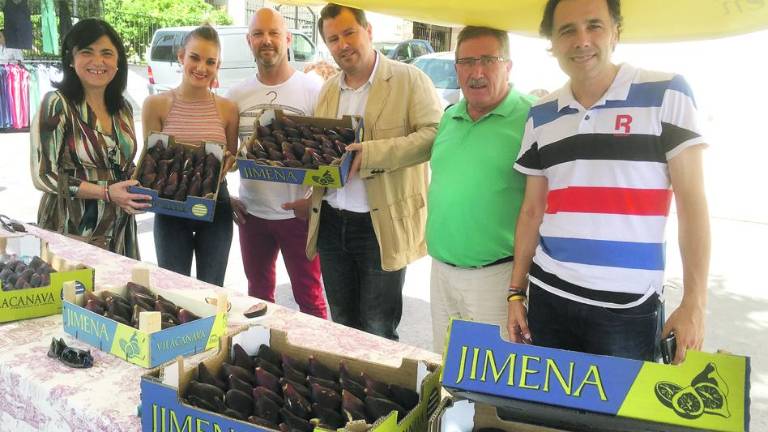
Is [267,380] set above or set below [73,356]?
above

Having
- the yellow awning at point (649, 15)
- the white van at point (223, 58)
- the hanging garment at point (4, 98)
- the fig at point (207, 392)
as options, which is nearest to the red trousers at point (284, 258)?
the yellow awning at point (649, 15)

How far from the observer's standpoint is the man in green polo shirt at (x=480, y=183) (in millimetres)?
2057

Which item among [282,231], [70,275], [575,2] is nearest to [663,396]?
[575,2]

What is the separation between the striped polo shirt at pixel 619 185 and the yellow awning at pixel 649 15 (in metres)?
0.55

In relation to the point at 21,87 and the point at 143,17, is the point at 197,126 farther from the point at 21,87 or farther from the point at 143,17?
the point at 143,17

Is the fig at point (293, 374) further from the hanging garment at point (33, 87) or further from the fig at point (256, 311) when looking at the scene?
the hanging garment at point (33, 87)

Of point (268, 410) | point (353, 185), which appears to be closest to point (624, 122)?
point (268, 410)

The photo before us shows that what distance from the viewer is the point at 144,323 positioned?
5.02 ft

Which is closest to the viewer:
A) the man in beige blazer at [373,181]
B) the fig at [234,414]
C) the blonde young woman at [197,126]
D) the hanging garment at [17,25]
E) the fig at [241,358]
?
the fig at [234,414]

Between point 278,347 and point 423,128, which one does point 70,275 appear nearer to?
point 278,347

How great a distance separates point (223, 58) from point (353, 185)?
36.7ft

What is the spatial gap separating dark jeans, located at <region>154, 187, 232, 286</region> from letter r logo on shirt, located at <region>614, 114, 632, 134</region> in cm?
191

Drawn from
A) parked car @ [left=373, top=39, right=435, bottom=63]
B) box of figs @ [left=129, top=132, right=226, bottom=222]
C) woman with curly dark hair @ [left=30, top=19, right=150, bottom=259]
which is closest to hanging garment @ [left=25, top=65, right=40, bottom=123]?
parked car @ [left=373, top=39, right=435, bottom=63]

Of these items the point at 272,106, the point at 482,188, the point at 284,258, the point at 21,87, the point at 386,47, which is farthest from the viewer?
the point at 386,47
